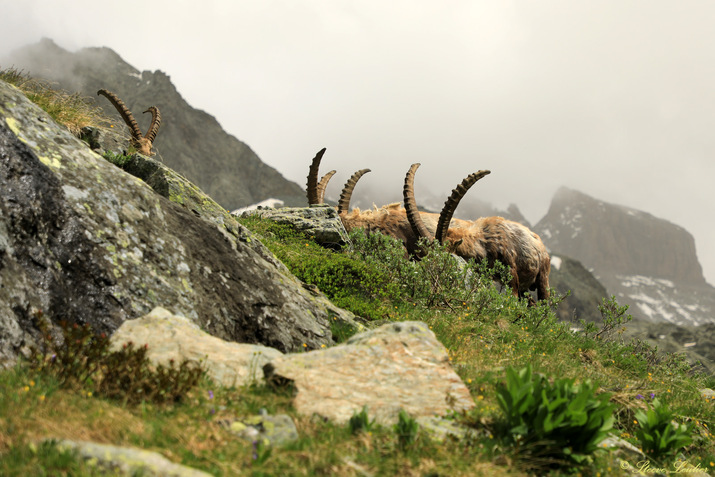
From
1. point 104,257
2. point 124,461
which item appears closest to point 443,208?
point 104,257

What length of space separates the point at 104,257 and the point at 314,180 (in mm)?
13056

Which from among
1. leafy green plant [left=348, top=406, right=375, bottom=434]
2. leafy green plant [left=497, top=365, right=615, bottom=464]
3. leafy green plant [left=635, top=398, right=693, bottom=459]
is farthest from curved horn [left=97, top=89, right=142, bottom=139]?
leafy green plant [left=635, top=398, right=693, bottom=459]

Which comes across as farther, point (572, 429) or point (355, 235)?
point (355, 235)

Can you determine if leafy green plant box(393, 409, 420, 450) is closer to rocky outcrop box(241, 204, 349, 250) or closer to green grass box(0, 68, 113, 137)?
green grass box(0, 68, 113, 137)

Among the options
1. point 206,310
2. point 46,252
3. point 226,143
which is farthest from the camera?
point 226,143

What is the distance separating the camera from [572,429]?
3352 millimetres

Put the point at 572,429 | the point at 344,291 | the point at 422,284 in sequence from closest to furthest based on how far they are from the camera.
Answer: the point at 572,429 < the point at 344,291 < the point at 422,284

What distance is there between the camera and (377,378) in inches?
160

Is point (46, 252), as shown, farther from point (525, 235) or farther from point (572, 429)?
point (525, 235)

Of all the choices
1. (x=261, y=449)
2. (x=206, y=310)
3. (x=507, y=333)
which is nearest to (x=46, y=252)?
(x=206, y=310)

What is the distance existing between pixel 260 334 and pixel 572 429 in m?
3.58

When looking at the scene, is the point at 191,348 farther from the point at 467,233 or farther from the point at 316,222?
the point at 467,233

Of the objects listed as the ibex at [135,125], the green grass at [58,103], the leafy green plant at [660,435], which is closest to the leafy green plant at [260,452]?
the leafy green plant at [660,435]

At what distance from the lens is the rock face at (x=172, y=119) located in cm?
9262
